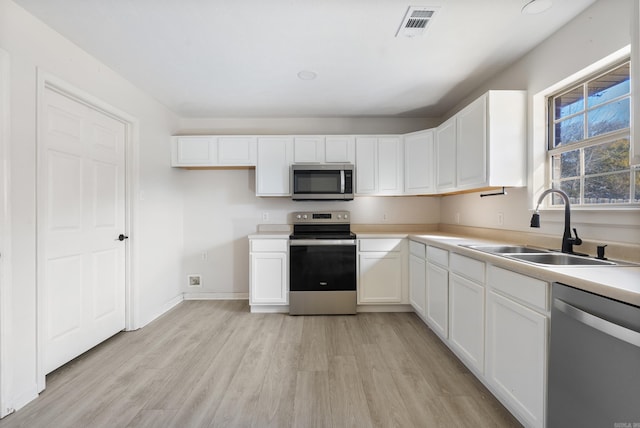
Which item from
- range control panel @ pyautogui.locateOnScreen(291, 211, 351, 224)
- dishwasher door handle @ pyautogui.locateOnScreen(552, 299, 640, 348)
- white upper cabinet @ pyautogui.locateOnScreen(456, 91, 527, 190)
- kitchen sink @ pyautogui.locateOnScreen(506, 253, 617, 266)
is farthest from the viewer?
range control panel @ pyautogui.locateOnScreen(291, 211, 351, 224)

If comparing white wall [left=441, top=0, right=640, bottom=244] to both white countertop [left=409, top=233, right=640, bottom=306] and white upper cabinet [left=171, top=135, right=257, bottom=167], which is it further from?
white upper cabinet [left=171, top=135, right=257, bottom=167]

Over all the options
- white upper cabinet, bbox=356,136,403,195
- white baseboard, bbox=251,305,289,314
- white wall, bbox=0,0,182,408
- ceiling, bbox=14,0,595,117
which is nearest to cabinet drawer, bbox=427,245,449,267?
white upper cabinet, bbox=356,136,403,195

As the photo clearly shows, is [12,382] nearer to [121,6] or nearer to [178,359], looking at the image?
[178,359]

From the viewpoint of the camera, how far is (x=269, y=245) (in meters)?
3.20

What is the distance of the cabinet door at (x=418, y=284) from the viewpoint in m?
2.75

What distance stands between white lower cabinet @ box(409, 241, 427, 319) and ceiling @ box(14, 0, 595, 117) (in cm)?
166

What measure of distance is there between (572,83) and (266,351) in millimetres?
3012

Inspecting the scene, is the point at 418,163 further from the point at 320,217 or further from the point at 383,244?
the point at 320,217

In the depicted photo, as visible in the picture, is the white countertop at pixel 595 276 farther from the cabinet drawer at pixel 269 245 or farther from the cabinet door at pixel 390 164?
the cabinet drawer at pixel 269 245

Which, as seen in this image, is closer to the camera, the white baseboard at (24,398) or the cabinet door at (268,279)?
the white baseboard at (24,398)

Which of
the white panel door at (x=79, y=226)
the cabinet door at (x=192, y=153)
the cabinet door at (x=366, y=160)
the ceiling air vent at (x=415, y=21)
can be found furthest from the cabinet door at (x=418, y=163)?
the white panel door at (x=79, y=226)

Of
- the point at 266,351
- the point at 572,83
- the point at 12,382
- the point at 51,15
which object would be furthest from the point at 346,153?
the point at 12,382

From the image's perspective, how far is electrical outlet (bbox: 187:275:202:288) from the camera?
3.72 m

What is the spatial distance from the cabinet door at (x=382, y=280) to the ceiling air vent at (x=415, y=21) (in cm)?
210
